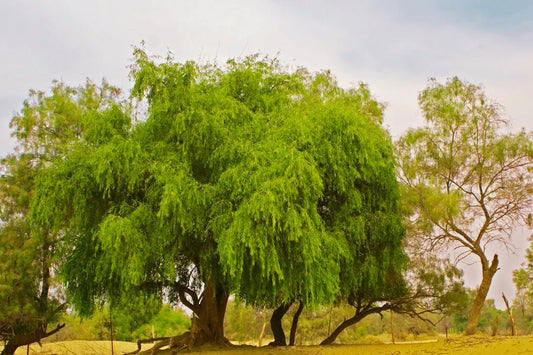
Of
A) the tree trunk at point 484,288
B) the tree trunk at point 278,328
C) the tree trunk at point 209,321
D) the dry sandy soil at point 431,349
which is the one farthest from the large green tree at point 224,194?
the tree trunk at point 484,288

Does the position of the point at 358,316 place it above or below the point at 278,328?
above

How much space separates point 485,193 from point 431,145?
298 centimetres

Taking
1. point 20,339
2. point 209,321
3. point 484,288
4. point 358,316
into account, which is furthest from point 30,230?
point 484,288

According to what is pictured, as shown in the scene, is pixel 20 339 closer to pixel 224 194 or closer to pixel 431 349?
pixel 224 194

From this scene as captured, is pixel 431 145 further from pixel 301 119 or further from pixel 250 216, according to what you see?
pixel 250 216

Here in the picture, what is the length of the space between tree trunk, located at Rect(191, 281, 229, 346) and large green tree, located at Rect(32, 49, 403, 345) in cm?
7

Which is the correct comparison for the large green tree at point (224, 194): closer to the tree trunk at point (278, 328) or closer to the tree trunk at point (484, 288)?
the tree trunk at point (278, 328)

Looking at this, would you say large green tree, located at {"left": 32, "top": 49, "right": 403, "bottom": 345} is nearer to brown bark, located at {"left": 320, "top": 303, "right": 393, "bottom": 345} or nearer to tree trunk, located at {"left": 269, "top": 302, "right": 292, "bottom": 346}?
tree trunk, located at {"left": 269, "top": 302, "right": 292, "bottom": 346}

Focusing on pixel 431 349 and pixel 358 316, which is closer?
pixel 431 349

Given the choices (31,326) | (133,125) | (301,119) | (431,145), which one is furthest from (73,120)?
(431,145)

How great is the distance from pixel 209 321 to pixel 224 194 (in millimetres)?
6592

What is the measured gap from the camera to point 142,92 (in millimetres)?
18062

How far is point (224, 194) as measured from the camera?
54.2 feet

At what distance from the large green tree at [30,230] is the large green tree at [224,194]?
394cm
